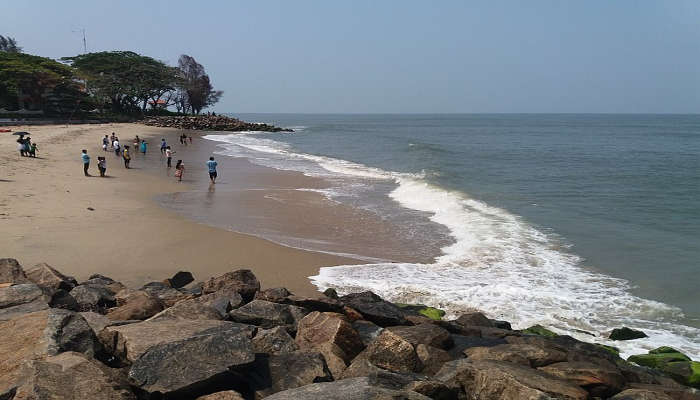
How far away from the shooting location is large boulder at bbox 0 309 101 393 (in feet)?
14.5

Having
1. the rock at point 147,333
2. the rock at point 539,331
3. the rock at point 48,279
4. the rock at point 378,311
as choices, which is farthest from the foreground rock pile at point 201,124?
the rock at point 147,333

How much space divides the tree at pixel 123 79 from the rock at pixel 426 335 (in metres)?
72.3

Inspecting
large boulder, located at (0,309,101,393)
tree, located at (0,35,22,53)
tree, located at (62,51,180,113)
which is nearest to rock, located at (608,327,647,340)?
large boulder, located at (0,309,101,393)

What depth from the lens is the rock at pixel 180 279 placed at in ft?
29.6

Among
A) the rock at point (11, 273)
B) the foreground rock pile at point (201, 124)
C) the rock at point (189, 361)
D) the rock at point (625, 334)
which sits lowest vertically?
the rock at point (625, 334)

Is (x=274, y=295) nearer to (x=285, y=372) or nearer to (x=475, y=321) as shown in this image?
(x=285, y=372)

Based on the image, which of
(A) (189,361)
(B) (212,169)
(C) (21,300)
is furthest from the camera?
(B) (212,169)

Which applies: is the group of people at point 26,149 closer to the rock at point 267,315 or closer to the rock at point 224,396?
the rock at point 267,315

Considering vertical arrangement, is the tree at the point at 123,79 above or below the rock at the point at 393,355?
above

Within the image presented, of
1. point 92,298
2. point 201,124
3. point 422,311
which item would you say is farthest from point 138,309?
point 201,124

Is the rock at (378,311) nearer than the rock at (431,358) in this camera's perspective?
No

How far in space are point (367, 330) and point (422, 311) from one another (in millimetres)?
2157

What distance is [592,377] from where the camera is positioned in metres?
5.03

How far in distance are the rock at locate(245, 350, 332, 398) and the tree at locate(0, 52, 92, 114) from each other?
62.3 m
